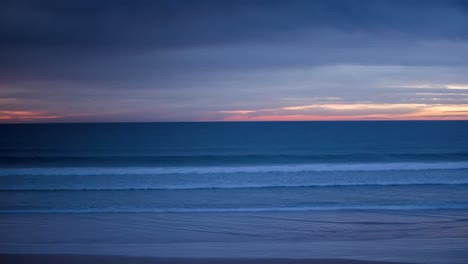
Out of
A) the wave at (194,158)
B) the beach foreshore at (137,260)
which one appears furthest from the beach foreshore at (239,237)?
the wave at (194,158)

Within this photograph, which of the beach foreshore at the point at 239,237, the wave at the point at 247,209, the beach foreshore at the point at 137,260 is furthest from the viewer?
the wave at the point at 247,209

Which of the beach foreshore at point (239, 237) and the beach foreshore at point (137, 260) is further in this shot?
the beach foreshore at point (239, 237)

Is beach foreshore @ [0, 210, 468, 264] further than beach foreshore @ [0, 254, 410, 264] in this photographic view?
Yes

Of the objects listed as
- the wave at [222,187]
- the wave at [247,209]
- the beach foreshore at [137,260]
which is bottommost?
the beach foreshore at [137,260]

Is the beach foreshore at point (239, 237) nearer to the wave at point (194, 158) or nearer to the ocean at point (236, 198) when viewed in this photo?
the ocean at point (236, 198)

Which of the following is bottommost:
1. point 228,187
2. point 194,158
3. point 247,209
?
point 247,209

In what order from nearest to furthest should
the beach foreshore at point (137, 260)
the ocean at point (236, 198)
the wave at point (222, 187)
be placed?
the beach foreshore at point (137, 260) → the ocean at point (236, 198) → the wave at point (222, 187)

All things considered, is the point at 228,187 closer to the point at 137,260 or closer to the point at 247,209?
the point at 247,209

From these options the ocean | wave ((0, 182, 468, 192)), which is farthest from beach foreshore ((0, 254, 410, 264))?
wave ((0, 182, 468, 192))

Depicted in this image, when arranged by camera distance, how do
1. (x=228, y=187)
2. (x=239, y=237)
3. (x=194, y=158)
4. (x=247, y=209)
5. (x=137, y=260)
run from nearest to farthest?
(x=137, y=260), (x=239, y=237), (x=247, y=209), (x=228, y=187), (x=194, y=158)

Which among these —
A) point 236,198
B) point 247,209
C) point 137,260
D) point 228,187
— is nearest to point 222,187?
point 228,187

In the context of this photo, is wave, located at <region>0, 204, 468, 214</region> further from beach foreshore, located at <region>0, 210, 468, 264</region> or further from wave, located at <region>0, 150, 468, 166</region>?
wave, located at <region>0, 150, 468, 166</region>

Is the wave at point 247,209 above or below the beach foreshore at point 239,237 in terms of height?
above

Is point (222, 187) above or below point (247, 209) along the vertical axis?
above
